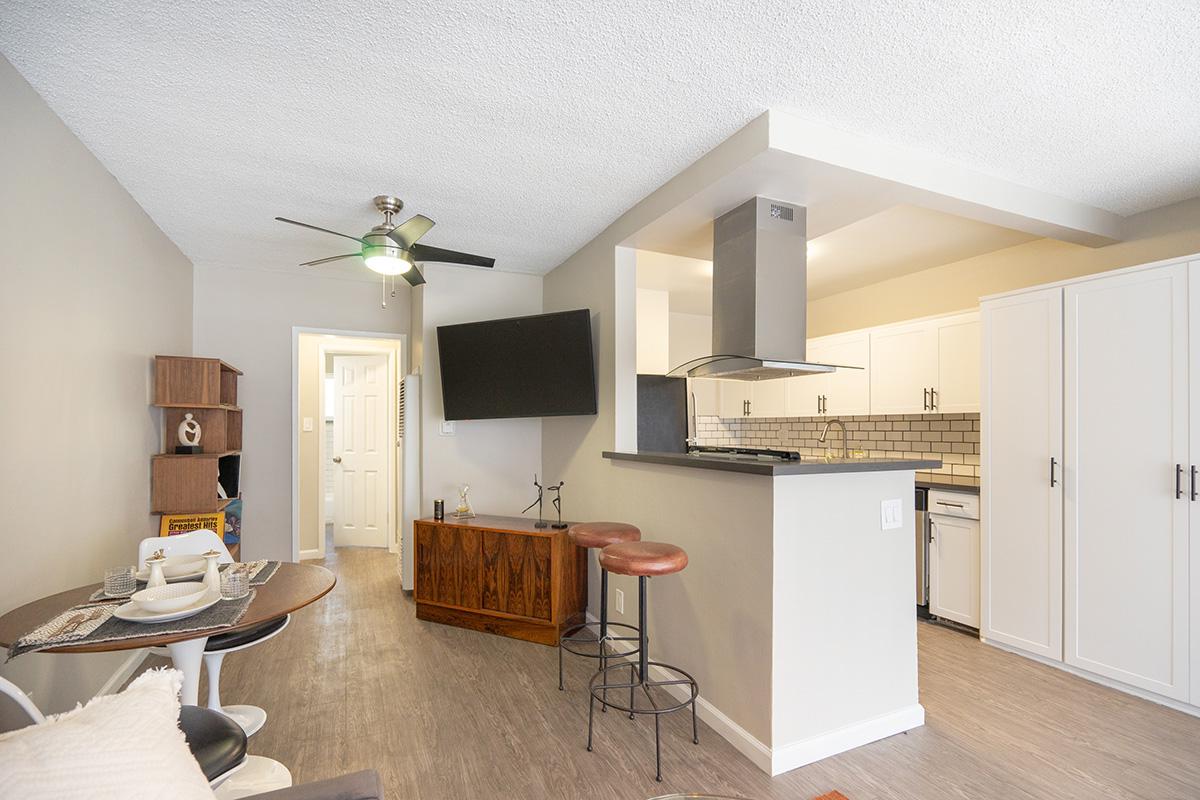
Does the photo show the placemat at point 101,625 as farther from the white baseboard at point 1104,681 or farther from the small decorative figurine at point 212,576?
the white baseboard at point 1104,681

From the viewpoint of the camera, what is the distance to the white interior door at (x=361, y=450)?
626cm

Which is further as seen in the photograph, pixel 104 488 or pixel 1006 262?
pixel 1006 262

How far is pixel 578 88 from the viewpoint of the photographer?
2.06 metres

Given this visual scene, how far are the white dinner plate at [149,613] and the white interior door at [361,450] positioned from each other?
14.7 ft

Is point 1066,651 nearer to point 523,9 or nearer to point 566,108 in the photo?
point 566,108

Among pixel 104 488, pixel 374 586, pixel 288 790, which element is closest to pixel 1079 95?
pixel 288 790

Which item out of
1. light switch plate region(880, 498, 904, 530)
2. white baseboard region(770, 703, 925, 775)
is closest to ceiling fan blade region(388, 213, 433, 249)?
light switch plate region(880, 498, 904, 530)

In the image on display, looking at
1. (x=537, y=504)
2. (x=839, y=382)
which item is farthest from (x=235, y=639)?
(x=839, y=382)

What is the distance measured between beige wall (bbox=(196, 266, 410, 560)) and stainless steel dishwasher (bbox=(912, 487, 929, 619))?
4675 millimetres

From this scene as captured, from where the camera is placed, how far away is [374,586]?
473 centimetres

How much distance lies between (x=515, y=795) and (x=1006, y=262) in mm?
4209

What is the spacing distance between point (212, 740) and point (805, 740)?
78.6 inches

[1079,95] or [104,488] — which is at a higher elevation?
[1079,95]

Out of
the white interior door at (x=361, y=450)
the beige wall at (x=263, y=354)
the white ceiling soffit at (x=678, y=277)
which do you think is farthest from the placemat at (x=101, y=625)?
the white interior door at (x=361, y=450)
